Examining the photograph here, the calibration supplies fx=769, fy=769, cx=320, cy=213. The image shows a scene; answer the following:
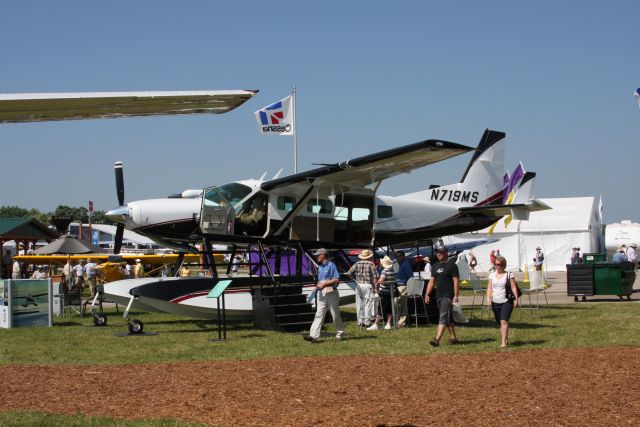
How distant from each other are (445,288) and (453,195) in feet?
33.6

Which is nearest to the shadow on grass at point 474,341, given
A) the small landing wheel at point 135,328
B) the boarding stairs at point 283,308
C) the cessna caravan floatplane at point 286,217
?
the boarding stairs at point 283,308

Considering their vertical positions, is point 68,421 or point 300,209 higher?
point 300,209

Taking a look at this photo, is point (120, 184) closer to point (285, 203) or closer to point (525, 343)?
point (285, 203)

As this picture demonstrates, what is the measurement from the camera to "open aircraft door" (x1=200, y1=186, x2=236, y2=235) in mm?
18000

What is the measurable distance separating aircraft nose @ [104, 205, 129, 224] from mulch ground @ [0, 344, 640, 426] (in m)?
7.09

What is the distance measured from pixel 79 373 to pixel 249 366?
2353mm

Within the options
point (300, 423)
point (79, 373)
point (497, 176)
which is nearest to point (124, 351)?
point (79, 373)

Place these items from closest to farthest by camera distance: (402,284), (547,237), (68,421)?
(68,421)
(402,284)
(547,237)

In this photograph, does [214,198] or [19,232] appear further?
[19,232]

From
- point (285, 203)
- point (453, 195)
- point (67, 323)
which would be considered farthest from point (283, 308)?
point (453, 195)

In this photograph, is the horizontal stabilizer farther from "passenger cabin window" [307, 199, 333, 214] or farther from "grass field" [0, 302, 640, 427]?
"passenger cabin window" [307, 199, 333, 214]

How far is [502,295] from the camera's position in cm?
1255

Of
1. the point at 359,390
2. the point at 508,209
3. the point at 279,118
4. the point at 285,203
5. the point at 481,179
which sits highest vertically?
the point at 279,118

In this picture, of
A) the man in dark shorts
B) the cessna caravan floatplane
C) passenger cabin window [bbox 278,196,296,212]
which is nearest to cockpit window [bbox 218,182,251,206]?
the cessna caravan floatplane
